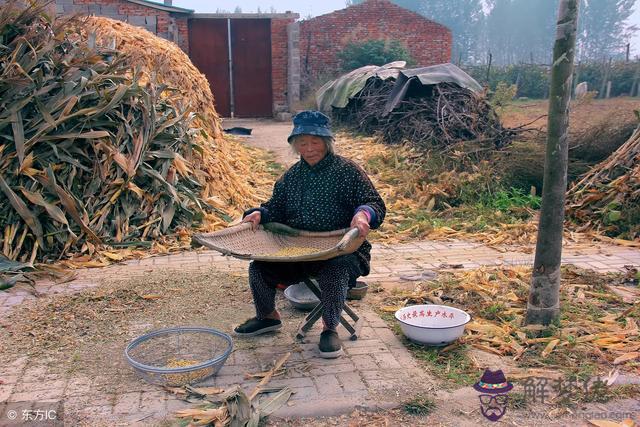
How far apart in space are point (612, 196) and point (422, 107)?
514 centimetres

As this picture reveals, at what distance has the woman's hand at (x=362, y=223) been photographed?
3.20 m

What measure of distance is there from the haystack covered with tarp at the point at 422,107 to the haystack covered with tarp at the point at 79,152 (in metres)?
4.68

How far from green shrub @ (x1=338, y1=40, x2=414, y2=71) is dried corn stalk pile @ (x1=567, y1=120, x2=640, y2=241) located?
52.1ft

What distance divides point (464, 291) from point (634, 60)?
2739 cm

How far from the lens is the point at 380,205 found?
352 cm

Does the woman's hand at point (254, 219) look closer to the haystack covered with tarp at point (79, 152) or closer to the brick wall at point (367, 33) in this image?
the haystack covered with tarp at point (79, 152)

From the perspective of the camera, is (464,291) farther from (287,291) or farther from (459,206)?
(459,206)

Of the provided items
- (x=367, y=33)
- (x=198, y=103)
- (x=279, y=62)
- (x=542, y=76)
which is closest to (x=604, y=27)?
(x=542, y=76)

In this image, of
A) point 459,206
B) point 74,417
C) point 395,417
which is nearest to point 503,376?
point 395,417

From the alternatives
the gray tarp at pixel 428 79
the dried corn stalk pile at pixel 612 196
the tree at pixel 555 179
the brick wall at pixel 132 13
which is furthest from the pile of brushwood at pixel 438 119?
Result: the brick wall at pixel 132 13

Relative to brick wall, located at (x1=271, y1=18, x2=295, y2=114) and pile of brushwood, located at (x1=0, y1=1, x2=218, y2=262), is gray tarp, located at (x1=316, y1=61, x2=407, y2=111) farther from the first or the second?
pile of brushwood, located at (x1=0, y1=1, x2=218, y2=262)

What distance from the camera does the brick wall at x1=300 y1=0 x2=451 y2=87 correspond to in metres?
22.9

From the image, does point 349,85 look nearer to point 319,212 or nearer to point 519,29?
point 319,212

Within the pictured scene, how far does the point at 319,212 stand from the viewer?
3666 millimetres
